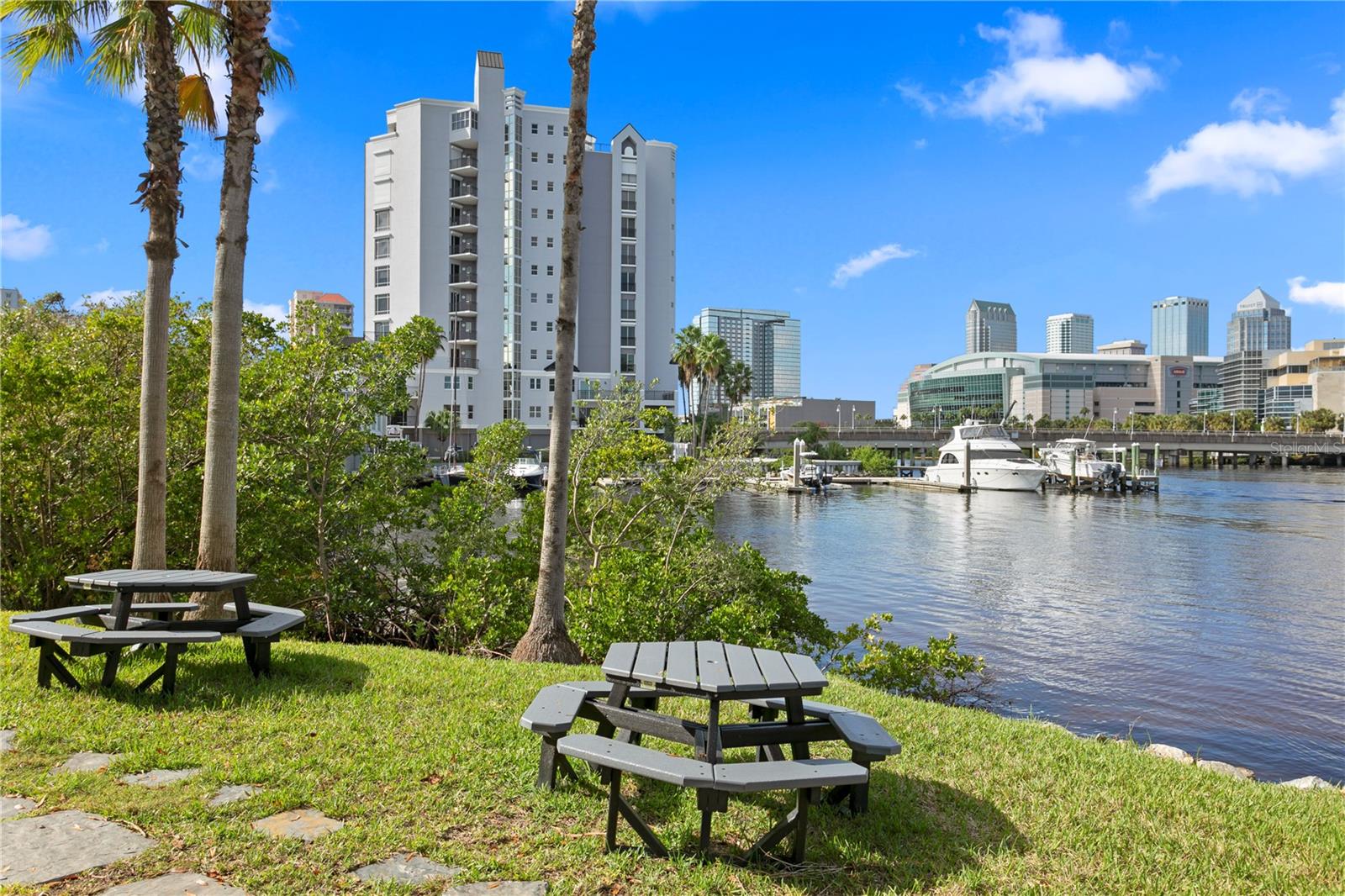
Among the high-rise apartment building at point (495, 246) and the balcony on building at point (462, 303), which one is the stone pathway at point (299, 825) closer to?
the high-rise apartment building at point (495, 246)

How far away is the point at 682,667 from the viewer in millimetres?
4277

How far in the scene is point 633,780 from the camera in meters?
4.68

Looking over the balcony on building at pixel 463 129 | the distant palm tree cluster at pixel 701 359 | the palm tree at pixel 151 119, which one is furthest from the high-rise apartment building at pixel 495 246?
the palm tree at pixel 151 119

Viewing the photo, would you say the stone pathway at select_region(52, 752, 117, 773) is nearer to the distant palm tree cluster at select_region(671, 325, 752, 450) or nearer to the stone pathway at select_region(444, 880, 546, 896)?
the stone pathway at select_region(444, 880, 546, 896)

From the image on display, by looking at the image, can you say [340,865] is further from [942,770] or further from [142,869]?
[942,770]

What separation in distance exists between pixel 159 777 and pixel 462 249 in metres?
67.9

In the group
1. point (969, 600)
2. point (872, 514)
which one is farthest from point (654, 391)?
point (969, 600)

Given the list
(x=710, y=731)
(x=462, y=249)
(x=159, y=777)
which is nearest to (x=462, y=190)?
(x=462, y=249)

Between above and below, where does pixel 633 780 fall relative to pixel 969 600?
above

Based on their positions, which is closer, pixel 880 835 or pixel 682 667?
pixel 880 835

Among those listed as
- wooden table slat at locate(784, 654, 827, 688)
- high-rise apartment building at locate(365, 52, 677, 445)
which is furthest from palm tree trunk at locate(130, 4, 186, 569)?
high-rise apartment building at locate(365, 52, 677, 445)

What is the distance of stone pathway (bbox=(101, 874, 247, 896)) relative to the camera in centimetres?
327

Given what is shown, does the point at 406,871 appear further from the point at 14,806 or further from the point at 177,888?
the point at 14,806

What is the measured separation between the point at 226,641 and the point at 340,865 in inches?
187
